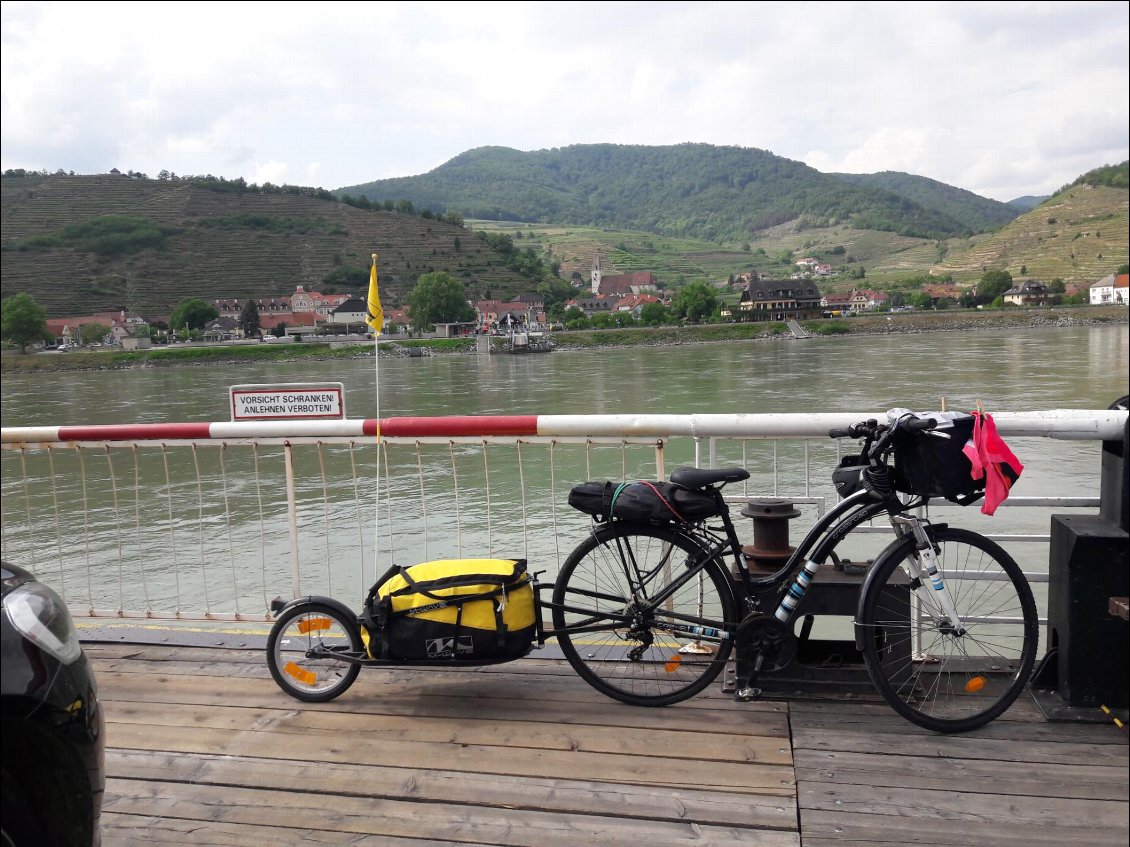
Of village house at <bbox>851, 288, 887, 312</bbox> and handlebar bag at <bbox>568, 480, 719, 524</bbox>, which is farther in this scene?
village house at <bbox>851, 288, 887, 312</bbox>

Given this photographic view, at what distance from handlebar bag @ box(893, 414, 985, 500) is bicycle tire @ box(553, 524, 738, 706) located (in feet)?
2.09

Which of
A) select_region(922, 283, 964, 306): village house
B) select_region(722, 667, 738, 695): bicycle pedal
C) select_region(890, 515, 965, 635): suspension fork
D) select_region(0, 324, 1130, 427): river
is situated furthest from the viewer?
select_region(922, 283, 964, 306): village house

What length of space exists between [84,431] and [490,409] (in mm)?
21984

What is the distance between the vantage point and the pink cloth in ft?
7.36

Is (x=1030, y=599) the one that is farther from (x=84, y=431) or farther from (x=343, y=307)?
(x=343, y=307)

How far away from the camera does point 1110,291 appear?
61.1m

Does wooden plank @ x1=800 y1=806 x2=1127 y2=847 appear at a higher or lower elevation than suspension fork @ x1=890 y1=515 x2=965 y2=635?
lower

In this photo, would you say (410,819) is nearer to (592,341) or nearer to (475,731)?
(475,731)

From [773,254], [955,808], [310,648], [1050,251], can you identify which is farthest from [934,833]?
[773,254]

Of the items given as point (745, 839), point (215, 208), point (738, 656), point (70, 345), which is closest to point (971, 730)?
point (738, 656)

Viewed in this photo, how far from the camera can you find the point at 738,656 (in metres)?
2.64

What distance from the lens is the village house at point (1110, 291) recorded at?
5648 centimetres

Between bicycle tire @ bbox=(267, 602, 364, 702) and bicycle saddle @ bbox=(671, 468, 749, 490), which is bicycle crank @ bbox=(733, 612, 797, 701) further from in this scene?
bicycle tire @ bbox=(267, 602, 364, 702)

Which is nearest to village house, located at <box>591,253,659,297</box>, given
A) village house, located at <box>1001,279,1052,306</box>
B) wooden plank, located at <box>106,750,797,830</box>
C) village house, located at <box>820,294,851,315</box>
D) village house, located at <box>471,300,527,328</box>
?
village house, located at <box>820,294,851,315</box>
